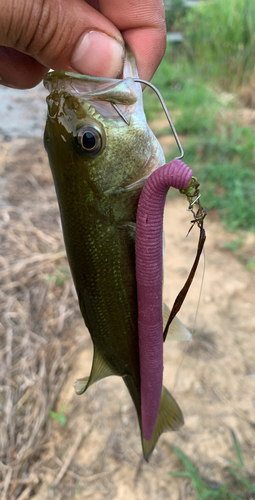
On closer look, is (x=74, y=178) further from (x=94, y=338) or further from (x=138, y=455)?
(x=138, y=455)

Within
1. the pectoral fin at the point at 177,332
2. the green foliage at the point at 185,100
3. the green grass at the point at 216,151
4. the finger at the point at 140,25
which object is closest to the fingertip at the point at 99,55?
the finger at the point at 140,25

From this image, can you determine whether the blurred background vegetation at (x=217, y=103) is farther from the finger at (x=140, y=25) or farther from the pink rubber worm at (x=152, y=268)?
the pink rubber worm at (x=152, y=268)

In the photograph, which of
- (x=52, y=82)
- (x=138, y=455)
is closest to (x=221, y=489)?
(x=138, y=455)

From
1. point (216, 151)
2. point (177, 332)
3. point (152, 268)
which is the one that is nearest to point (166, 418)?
point (177, 332)

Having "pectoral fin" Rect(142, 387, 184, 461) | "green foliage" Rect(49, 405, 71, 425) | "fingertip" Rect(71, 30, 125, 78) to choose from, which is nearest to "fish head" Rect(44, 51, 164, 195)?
"fingertip" Rect(71, 30, 125, 78)

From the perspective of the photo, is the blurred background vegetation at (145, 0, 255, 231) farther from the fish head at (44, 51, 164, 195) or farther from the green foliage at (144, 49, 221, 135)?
the fish head at (44, 51, 164, 195)

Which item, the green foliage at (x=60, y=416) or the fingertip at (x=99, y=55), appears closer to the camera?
the fingertip at (x=99, y=55)

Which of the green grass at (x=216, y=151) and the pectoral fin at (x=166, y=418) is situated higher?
the pectoral fin at (x=166, y=418)
